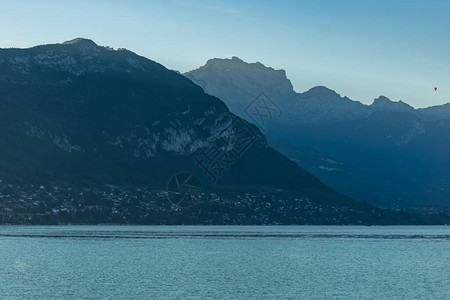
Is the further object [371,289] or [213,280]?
[213,280]

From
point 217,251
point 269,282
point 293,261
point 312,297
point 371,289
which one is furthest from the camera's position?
→ point 217,251

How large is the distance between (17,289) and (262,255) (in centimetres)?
8567

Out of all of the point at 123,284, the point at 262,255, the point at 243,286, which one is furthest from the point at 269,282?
the point at 262,255

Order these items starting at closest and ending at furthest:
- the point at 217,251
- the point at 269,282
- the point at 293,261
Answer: the point at 269,282
the point at 293,261
the point at 217,251

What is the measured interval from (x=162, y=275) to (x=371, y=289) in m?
38.4

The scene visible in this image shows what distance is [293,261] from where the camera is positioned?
6668 inches

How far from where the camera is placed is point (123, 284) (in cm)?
12069

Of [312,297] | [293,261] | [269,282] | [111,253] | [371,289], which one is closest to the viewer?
[312,297]

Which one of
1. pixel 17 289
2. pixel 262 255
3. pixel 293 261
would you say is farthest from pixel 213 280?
pixel 262 255

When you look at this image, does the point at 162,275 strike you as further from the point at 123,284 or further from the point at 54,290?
the point at 54,290

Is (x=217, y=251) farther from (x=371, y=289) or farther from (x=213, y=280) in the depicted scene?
(x=371, y=289)

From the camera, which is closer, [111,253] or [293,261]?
[293,261]

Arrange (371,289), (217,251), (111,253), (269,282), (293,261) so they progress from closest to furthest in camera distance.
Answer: (371,289)
(269,282)
(293,261)
(111,253)
(217,251)

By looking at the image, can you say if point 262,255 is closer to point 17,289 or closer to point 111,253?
point 111,253
